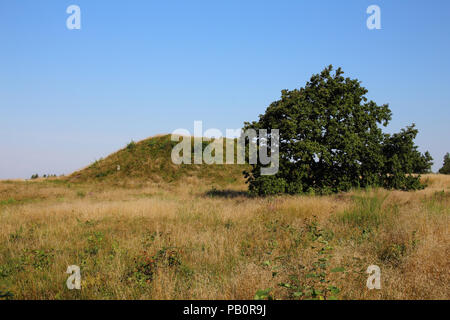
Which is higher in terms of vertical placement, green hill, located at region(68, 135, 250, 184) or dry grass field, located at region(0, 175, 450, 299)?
green hill, located at region(68, 135, 250, 184)

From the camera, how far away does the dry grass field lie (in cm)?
446

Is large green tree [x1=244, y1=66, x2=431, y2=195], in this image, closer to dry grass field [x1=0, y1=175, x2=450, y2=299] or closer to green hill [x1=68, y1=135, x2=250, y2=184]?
dry grass field [x1=0, y1=175, x2=450, y2=299]

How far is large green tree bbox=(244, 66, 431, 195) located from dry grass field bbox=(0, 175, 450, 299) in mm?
4403

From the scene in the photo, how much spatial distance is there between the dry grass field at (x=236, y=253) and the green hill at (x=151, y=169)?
20517mm

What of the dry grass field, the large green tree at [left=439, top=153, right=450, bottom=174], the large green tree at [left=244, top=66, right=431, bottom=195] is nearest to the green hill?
the large green tree at [left=244, top=66, right=431, bottom=195]

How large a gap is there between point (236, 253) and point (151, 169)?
96.0ft

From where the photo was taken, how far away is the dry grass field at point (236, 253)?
4457 mm

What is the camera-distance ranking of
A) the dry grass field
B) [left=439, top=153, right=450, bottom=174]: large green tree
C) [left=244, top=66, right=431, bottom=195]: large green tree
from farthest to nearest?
[left=439, top=153, right=450, bottom=174]: large green tree < [left=244, top=66, right=431, bottom=195]: large green tree < the dry grass field

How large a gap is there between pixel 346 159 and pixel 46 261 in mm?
14540

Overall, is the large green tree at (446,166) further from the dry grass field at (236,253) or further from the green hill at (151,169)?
the dry grass field at (236,253)

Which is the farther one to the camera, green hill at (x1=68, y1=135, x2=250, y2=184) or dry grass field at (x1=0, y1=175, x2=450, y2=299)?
green hill at (x1=68, y1=135, x2=250, y2=184)

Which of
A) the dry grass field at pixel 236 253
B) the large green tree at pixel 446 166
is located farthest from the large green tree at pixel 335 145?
the large green tree at pixel 446 166
